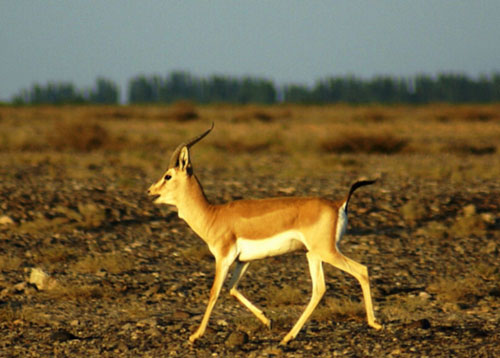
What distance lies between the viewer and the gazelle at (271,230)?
7.59 metres

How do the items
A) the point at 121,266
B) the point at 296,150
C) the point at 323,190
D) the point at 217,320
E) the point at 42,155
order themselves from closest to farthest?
the point at 217,320
the point at 121,266
the point at 323,190
the point at 42,155
the point at 296,150

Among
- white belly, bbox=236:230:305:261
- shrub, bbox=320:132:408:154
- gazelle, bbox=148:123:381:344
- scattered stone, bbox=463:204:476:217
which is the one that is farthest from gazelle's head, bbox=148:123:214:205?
shrub, bbox=320:132:408:154

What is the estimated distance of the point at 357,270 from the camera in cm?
778

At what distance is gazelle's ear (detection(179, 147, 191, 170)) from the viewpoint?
7.88 metres

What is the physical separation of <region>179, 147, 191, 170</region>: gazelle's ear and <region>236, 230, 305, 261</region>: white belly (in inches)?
34.5

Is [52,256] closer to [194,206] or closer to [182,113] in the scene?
[194,206]

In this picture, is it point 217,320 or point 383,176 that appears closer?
point 217,320

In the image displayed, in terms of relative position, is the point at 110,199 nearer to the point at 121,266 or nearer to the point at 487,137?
the point at 121,266

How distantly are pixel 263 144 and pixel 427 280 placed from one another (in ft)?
70.0

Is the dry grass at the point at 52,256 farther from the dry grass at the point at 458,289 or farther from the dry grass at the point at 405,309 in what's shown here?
the dry grass at the point at 458,289

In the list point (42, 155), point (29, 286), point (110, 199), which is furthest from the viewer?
point (42, 155)

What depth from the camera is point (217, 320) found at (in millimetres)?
8781

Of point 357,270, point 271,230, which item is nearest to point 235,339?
point 271,230

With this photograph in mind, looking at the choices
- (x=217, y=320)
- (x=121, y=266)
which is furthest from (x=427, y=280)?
(x=121, y=266)
